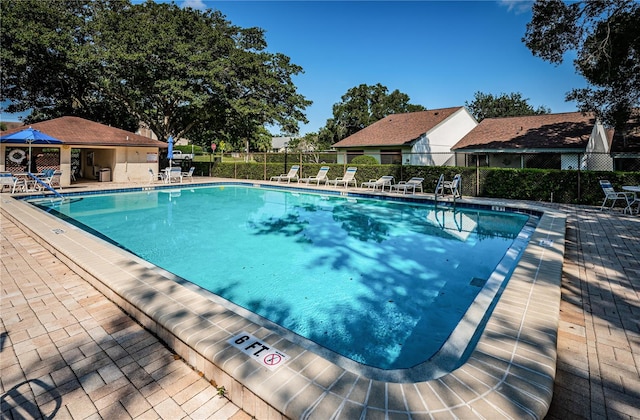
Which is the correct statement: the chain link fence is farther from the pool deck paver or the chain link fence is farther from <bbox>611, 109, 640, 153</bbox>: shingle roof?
the pool deck paver

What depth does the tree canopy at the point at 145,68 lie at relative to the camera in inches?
682

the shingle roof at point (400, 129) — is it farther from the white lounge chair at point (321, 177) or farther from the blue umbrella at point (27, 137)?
the blue umbrella at point (27, 137)

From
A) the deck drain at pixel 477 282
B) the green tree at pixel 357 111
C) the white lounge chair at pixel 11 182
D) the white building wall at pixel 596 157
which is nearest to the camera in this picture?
the deck drain at pixel 477 282

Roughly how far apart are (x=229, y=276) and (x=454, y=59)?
802 inches

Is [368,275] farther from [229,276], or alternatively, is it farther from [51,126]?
[51,126]

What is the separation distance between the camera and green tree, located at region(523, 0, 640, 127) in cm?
984

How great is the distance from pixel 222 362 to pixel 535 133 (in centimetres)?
2200

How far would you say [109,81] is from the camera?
17.7m

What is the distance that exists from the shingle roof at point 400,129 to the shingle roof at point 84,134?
547 inches

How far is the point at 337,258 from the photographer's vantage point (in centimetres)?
604

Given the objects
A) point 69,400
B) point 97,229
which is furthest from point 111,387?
point 97,229

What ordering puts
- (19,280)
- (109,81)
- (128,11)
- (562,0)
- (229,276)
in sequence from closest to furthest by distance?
(19,280), (229,276), (562,0), (109,81), (128,11)

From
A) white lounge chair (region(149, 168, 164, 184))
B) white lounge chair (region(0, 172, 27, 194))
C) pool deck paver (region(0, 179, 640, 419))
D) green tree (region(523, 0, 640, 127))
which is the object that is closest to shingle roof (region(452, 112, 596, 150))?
green tree (region(523, 0, 640, 127))

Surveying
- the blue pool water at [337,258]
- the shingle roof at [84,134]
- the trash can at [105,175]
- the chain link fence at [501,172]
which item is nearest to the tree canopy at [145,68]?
the shingle roof at [84,134]
